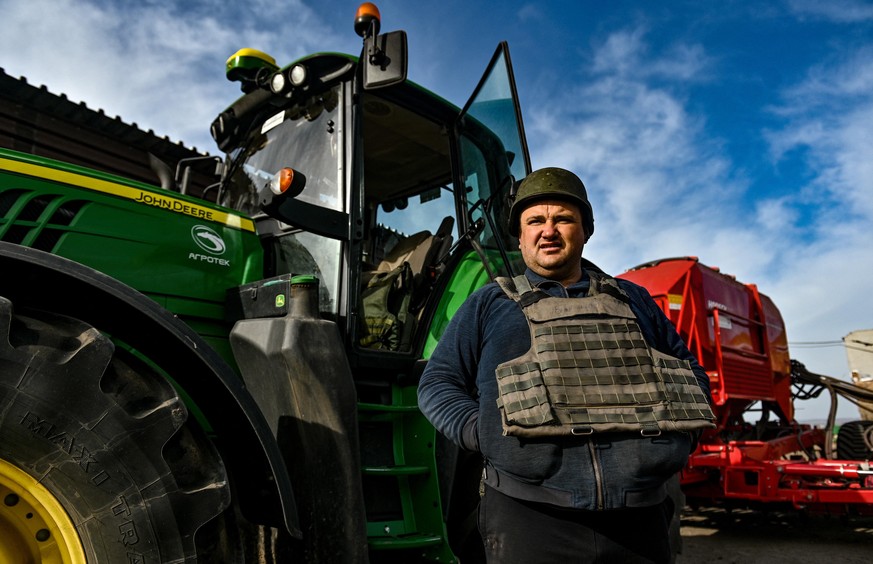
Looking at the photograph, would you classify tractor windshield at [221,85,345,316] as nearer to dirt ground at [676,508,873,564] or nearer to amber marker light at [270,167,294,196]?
amber marker light at [270,167,294,196]

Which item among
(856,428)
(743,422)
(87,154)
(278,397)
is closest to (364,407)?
Answer: (278,397)

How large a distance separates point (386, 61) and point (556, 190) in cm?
106

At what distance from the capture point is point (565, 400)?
5.21 feet

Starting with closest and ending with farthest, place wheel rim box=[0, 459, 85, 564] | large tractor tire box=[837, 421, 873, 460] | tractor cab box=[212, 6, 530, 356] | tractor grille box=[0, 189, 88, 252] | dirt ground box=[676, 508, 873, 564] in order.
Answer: wheel rim box=[0, 459, 85, 564] < tractor grille box=[0, 189, 88, 252] < tractor cab box=[212, 6, 530, 356] < dirt ground box=[676, 508, 873, 564] < large tractor tire box=[837, 421, 873, 460]

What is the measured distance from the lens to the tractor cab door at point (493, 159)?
10.6ft

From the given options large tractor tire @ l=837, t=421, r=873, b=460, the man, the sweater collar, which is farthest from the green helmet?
large tractor tire @ l=837, t=421, r=873, b=460

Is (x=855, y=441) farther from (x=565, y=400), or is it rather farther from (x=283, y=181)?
(x=283, y=181)

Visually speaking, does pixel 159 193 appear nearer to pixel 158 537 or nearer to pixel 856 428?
pixel 158 537

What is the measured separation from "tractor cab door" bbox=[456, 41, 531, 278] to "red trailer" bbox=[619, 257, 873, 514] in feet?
→ 10.5

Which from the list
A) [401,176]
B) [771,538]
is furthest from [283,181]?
[771,538]

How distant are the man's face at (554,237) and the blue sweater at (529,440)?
0.20 feet

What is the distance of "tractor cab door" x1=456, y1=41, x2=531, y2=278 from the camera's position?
3238 mm

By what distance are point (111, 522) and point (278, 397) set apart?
771mm

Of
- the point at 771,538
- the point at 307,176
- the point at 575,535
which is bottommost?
the point at 771,538
